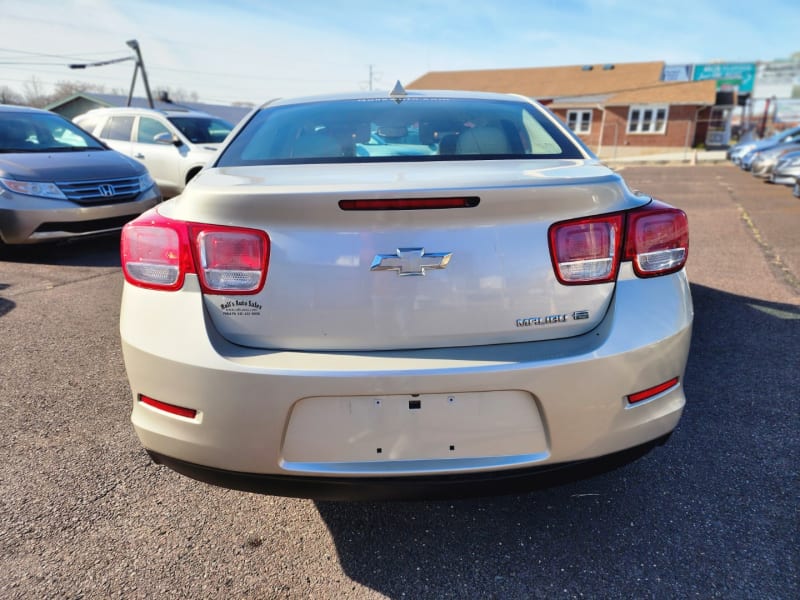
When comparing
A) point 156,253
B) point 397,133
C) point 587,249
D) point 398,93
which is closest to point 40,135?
point 398,93

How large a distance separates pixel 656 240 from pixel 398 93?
1612 millimetres

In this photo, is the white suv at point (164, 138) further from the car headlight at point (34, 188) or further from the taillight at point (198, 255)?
the taillight at point (198, 255)

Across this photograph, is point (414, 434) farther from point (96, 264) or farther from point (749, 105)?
point (749, 105)

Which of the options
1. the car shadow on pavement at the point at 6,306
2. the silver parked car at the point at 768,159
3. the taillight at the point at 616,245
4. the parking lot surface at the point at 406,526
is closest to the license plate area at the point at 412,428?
the taillight at the point at 616,245

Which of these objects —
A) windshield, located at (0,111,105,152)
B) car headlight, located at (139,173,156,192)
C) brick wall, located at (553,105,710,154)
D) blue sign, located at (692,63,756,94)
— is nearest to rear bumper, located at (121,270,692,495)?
car headlight, located at (139,173,156,192)

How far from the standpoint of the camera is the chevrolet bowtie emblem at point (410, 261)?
1504 millimetres

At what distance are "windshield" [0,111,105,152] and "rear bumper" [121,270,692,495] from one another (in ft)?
20.4

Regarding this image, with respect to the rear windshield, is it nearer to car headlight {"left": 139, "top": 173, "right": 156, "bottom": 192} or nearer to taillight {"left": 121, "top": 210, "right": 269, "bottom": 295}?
taillight {"left": 121, "top": 210, "right": 269, "bottom": 295}

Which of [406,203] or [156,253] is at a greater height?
[406,203]

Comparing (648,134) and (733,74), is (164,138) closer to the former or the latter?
(648,134)

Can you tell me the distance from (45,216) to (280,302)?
5.34m

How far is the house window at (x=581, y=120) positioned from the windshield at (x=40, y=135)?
3694 cm

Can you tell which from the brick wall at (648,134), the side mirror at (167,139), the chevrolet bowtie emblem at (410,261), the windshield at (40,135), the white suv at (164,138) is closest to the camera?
the chevrolet bowtie emblem at (410,261)

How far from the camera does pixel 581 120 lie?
39.0 metres
